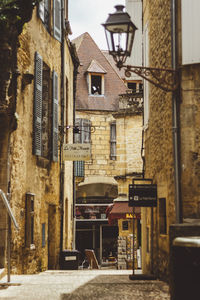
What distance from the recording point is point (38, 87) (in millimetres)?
12656

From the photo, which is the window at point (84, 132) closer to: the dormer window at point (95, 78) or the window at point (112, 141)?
the window at point (112, 141)

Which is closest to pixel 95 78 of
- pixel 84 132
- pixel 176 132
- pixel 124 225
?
pixel 84 132

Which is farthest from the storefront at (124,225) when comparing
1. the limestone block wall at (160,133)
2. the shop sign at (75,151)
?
the limestone block wall at (160,133)

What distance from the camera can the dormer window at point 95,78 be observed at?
91.0 feet

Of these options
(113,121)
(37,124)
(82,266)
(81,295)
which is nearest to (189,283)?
(81,295)

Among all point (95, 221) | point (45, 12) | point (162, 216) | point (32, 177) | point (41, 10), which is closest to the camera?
point (162, 216)

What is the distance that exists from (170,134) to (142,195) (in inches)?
63.7

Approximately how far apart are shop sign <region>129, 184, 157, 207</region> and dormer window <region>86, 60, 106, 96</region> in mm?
17516

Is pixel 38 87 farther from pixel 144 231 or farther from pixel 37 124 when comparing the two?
pixel 144 231

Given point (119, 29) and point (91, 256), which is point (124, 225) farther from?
point (119, 29)

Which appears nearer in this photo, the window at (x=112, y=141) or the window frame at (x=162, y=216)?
the window frame at (x=162, y=216)

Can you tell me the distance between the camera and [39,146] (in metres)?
12.6

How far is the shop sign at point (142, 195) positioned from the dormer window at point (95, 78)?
57.5 ft

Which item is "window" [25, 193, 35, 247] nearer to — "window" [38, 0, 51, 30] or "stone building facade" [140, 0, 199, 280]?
"stone building facade" [140, 0, 199, 280]
